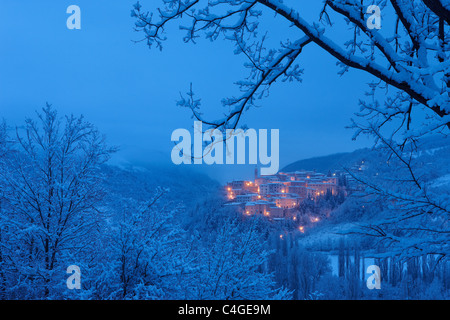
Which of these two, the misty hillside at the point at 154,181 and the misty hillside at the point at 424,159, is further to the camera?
the misty hillside at the point at 154,181

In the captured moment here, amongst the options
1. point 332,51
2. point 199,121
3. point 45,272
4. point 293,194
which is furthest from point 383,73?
point 293,194

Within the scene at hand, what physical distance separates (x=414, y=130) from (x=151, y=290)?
10.2ft

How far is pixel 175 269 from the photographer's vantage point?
397cm

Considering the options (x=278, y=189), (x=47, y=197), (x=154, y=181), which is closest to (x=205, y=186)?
(x=154, y=181)

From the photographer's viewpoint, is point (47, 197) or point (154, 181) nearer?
point (47, 197)

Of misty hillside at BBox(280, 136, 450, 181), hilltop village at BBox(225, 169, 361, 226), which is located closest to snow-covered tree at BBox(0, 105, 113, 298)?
misty hillside at BBox(280, 136, 450, 181)

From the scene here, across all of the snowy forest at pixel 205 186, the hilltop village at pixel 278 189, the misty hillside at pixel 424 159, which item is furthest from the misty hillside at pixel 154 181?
the hilltop village at pixel 278 189

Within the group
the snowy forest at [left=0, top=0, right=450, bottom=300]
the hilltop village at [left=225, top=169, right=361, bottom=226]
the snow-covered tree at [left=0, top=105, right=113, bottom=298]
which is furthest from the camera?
the hilltop village at [left=225, top=169, right=361, bottom=226]

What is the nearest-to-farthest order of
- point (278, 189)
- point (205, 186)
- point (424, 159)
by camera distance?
1. point (424, 159)
2. point (205, 186)
3. point (278, 189)

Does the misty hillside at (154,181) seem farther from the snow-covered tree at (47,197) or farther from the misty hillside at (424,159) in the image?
the misty hillside at (424,159)

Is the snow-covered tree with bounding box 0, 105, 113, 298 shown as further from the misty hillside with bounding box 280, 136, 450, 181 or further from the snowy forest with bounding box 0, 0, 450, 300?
the misty hillside with bounding box 280, 136, 450, 181

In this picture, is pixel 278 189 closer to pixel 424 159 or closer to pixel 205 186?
pixel 205 186

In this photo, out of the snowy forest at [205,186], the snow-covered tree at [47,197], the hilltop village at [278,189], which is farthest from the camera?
the hilltop village at [278,189]
